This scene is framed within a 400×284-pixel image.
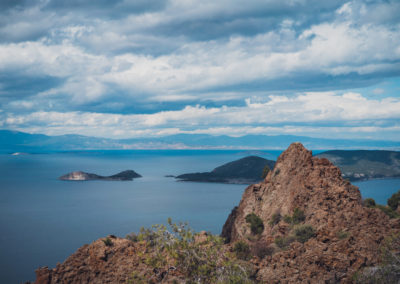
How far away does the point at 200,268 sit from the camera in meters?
16.5

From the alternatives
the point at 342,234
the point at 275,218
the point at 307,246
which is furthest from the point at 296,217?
the point at 307,246

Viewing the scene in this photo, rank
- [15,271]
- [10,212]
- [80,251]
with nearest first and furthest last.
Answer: [80,251], [15,271], [10,212]

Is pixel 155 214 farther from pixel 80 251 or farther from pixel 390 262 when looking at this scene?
pixel 390 262

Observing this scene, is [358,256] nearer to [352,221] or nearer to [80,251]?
[352,221]

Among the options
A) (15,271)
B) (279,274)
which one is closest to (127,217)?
(15,271)

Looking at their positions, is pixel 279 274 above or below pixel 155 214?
above

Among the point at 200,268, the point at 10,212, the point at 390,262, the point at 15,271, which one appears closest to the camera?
the point at 200,268

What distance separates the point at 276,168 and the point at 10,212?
11379cm

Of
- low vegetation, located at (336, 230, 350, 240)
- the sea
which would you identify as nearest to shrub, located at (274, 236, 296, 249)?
low vegetation, located at (336, 230, 350, 240)

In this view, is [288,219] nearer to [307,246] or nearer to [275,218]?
[275,218]

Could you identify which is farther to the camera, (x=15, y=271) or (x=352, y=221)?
(x=15, y=271)

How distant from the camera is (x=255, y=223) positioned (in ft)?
153

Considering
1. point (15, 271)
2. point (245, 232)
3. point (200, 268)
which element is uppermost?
point (200, 268)

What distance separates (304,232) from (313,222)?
2913mm
